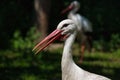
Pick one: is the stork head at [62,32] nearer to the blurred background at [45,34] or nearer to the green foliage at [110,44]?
the blurred background at [45,34]

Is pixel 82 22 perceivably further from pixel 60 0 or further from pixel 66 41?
pixel 66 41

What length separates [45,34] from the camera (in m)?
14.9

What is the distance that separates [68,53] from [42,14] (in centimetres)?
882

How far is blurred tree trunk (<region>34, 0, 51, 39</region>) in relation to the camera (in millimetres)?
14518

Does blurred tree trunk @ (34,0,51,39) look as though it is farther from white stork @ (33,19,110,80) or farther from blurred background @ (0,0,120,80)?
white stork @ (33,19,110,80)

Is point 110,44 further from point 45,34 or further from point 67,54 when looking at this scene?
point 67,54

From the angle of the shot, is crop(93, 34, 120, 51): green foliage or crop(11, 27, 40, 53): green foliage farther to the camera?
crop(93, 34, 120, 51): green foliage

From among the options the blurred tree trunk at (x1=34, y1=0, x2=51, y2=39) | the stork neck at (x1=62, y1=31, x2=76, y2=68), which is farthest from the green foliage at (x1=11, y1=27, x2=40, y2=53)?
the stork neck at (x1=62, y1=31, x2=76, y2=68)

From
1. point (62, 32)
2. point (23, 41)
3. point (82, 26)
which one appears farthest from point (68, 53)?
point (23, 41)

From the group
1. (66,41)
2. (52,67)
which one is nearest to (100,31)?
(52,67)

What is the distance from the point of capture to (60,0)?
16453 millimetres

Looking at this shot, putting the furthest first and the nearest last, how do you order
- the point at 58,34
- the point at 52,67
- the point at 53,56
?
the point at 53,56
the point at 52,67
the point at 58,34

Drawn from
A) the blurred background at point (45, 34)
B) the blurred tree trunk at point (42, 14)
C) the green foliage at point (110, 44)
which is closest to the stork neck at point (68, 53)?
the blurred background at point (45, 34)

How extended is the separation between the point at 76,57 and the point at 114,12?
9.87 ft
